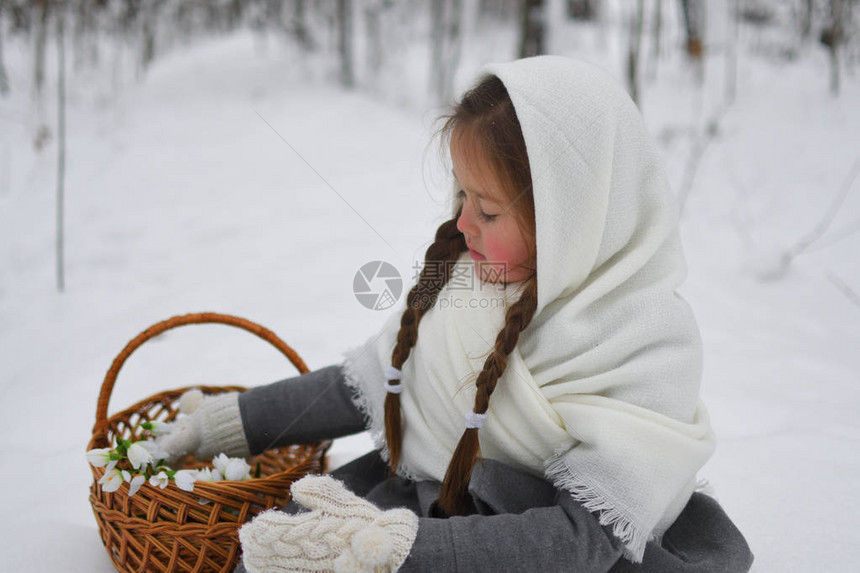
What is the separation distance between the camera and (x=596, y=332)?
0.89 meters

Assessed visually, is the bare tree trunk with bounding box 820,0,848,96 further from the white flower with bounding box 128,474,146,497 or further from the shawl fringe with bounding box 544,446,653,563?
the white flower with bounding box 128,474,146,497

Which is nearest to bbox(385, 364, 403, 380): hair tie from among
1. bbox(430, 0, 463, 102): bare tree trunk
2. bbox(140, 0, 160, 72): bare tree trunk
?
bbox(430, 0, 463, 102): bare tree trunk

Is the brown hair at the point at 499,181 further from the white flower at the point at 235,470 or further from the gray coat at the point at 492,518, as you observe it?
the white flower at the point at 235,470

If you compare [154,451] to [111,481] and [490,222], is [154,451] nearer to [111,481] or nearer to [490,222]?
[111,481]

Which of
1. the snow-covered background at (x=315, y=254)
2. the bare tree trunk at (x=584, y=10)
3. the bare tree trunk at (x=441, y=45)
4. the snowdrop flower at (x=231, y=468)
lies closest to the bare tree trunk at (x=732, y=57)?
the snow-covered background at (x=315, y=254)

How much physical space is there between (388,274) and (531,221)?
26 cm

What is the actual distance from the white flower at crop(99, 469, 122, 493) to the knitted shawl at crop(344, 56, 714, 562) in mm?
503

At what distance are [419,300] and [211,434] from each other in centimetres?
45

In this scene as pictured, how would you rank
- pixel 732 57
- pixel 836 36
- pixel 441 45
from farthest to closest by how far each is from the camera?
1. pixel 441 45
2. pixel 732 57
3. pixel 836 36

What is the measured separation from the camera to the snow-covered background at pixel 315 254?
1.35 meters

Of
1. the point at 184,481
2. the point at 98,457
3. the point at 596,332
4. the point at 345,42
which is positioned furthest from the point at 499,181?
the point at 345,42

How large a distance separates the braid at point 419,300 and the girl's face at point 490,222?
0.13 m

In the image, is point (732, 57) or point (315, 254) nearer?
point (315, 254)

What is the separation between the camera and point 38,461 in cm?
153
